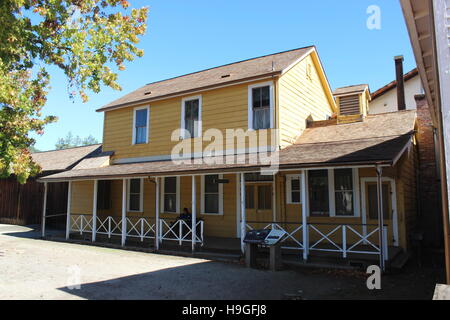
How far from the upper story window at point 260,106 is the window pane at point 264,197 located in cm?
233

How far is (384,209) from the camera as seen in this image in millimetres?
11516

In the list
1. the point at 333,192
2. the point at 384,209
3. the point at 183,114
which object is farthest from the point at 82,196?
the point at 384,209

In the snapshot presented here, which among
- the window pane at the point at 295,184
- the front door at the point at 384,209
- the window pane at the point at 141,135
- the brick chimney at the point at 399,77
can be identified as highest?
the brick chimney at the point at 399,77

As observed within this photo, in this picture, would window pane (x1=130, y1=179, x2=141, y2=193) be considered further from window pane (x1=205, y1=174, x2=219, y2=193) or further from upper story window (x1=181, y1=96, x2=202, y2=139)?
window pane (x1=205, y1=174, x2=219, y2=193)

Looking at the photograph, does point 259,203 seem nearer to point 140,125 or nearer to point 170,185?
point 170,185

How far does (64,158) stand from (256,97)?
46.2ft

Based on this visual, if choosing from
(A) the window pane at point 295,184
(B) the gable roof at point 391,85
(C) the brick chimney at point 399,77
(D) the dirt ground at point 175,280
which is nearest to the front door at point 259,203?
(A) the window pane at point 295,184

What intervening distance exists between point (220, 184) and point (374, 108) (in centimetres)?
1662

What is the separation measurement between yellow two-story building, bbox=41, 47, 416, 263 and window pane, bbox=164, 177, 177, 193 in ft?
0.15

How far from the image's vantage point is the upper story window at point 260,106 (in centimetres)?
1306

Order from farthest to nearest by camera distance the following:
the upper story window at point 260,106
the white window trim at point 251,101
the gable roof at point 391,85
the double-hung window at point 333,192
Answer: the gable roof at point 391,85 → the upper story window at point 260,106 → the white window trim at point 251,101 → the double-hung window at point 333,192

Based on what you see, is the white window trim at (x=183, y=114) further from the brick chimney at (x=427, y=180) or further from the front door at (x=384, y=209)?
the brick chimney at (x=427, y=180)

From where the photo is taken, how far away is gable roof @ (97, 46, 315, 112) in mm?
13594

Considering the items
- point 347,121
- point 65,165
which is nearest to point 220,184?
point 347,121
